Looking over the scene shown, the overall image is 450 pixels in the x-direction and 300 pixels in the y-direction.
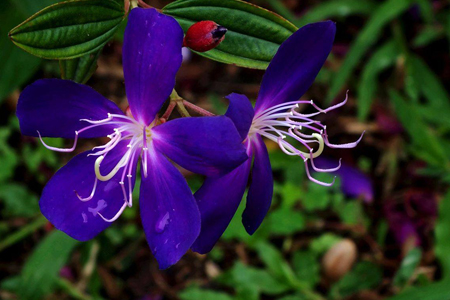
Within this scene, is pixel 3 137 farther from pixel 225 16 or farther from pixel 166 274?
pixel 225 16

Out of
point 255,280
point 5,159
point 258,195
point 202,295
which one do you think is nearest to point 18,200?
point 5,159

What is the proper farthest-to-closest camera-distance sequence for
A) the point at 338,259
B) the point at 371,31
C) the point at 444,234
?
the point at 371,31 < the point at 338,259 < the point at 444,234

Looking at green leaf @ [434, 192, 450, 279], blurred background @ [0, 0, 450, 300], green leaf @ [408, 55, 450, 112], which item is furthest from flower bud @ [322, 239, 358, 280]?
green leaf @ [408, 55, 450, 112]

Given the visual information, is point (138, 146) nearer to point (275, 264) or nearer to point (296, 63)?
point (296, 63)

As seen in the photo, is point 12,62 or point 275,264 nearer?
point 12,62

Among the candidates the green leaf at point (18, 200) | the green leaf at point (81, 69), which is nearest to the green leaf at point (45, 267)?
the green leaf at point (18, 200)

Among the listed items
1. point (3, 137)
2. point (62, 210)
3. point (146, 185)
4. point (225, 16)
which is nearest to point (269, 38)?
point (225, 16)

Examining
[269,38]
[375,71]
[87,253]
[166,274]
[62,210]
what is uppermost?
[269,38]
